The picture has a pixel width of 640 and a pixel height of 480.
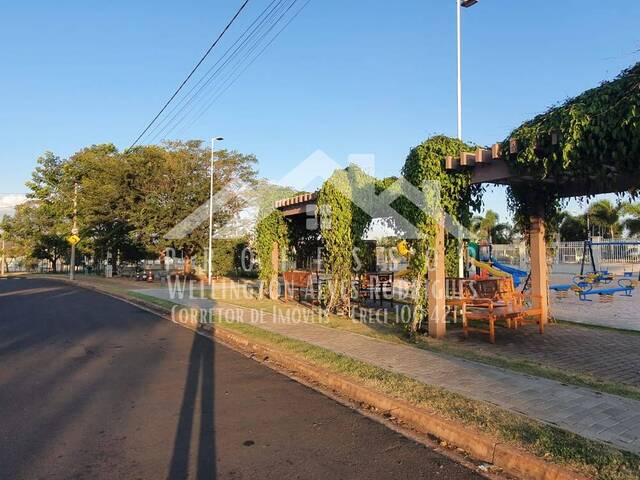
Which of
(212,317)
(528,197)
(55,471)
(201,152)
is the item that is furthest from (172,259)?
(55,471)

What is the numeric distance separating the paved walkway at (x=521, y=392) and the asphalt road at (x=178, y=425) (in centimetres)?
133

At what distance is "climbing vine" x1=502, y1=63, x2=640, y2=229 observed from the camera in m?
5.52

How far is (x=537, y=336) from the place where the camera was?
29.6 ft

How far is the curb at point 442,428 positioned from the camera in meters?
3.63

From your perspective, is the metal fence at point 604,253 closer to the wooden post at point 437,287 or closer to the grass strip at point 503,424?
the wooden post at point 437,287

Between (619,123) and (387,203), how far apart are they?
243 inches

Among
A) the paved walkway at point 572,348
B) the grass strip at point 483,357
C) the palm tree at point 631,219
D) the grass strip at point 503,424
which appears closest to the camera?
the grass strip at point 503,424

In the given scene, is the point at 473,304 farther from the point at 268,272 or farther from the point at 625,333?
the point at 268,272

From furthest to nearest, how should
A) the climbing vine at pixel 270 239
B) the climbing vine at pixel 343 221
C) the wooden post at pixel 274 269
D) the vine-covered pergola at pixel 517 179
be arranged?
1. the wooden post at pixel 274 269
2. the climbing vine at pixel 270 239
3. the climbing vine at pixel 343 221
4. the vine-covered pergola at pixel 517 179

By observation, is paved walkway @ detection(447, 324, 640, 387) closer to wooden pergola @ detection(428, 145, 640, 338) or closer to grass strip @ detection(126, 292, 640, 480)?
wooden pergola @ detection(428, 145, 640, 338)

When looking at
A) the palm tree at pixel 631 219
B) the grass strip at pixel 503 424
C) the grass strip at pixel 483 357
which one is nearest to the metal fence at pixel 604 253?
the palm tree at pixel 631 219

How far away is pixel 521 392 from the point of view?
543 centimetres

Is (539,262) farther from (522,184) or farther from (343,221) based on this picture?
(343,221)

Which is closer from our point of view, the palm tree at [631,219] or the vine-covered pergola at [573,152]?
the vine-covered pergola at [573,152]
